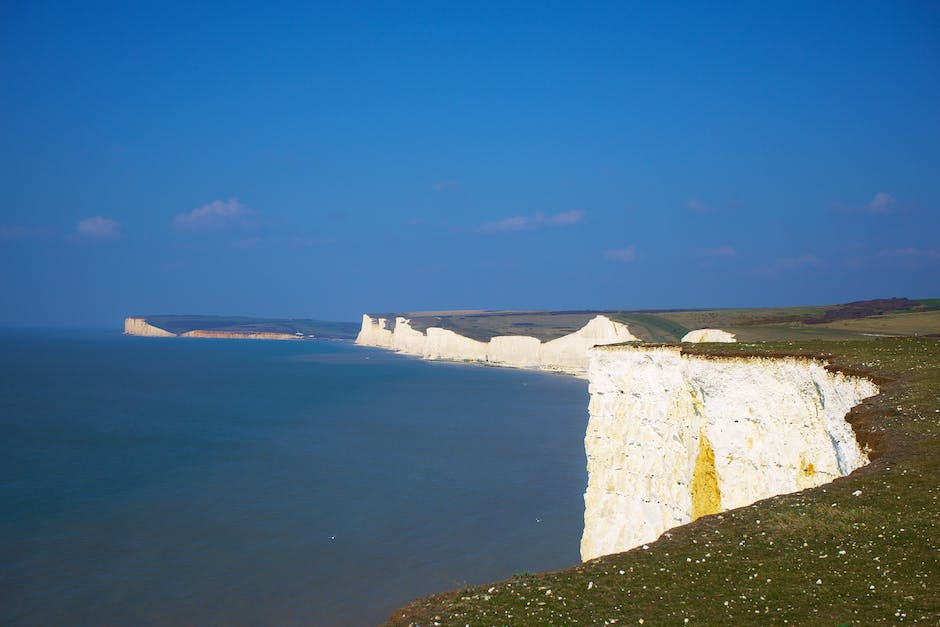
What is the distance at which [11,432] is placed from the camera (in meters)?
39.8

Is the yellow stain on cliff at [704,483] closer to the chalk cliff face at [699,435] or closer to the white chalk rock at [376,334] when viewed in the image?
the chalk cliff face at [699,435]

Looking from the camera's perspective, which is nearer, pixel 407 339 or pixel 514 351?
pixel 514 351

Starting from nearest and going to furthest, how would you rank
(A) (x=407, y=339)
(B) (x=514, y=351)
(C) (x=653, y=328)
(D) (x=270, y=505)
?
(D) (x=270, y=505), (C) (x=653, y=328), (B) (x=514, y=351), (A) (x=407, y=339)

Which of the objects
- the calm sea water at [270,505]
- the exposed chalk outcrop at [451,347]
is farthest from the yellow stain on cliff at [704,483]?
the exposed chalk outcrop at [451,347]

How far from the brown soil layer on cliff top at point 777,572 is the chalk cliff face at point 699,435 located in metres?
2.94

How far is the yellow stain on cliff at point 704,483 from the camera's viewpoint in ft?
52.0

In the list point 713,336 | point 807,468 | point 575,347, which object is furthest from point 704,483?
point 575,347

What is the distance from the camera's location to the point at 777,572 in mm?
7320

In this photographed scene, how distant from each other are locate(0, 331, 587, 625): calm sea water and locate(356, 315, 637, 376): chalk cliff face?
33.4 meters

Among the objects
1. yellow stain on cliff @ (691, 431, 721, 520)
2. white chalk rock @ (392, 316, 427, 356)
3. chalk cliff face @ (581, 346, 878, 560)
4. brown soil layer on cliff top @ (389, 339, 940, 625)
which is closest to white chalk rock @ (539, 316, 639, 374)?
white chalk rock @ (392, 316, 427, 356)

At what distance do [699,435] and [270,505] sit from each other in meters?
16.9

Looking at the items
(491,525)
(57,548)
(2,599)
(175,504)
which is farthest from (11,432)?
(491,525)

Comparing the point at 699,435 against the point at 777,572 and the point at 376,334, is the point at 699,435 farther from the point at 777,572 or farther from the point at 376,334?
the point at 376,334

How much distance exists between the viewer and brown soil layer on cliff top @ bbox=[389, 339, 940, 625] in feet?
21.2
